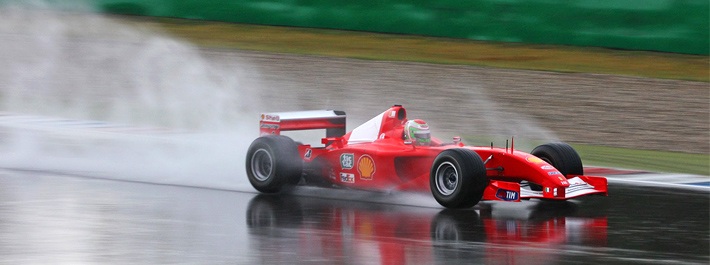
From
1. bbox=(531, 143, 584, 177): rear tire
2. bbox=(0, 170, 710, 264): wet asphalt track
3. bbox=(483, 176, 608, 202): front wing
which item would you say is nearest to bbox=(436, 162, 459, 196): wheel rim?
bbox=(0, 170, 710, 264): wet asphalt track

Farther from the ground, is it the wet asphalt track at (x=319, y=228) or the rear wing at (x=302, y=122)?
the rear wing at (x=302, y=122)

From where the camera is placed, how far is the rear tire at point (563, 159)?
1070 centimetres

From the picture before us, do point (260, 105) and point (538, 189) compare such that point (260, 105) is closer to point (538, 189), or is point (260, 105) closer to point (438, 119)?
point (438, 119)

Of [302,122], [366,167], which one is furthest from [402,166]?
[302,122]

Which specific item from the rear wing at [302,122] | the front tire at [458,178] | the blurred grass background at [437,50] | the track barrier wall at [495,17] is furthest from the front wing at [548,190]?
the track barrier wall at [495,17]

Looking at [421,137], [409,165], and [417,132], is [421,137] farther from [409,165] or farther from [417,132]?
[409,165]

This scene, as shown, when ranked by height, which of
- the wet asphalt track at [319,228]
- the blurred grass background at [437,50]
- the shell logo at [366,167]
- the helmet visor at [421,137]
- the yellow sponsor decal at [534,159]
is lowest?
the wet asphalt track at [319,228]

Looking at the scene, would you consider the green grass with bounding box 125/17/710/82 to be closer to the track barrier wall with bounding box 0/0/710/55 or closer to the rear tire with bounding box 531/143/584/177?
the track barrier wall with bounding box 0/0/710/55

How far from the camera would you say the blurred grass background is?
20.2 m

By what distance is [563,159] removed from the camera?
10.7 meters

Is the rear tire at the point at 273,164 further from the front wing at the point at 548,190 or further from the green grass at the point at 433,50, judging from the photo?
the green grass at the point at 433,50

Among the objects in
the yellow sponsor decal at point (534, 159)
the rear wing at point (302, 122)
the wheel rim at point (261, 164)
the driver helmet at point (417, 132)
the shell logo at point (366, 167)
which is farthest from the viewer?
the rear wing at point (302, 122)

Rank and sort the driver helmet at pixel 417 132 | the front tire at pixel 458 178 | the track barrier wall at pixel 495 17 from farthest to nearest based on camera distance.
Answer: the track barrier wall at pixel 495 17
the driver helmet at pixel 417 132
the front tire at pixel 458 178

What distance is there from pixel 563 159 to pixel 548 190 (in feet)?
2.90
